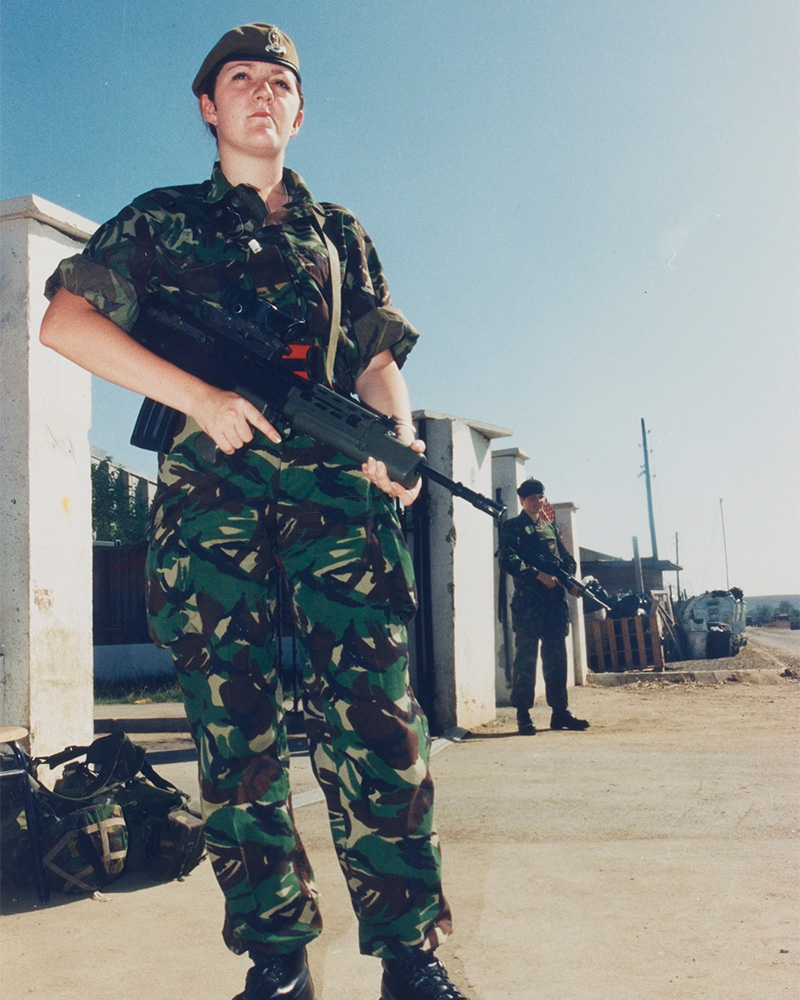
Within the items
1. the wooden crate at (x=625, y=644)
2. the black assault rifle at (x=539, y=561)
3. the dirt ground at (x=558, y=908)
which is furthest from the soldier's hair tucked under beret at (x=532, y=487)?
the wooden crate at (x=625, y=644)

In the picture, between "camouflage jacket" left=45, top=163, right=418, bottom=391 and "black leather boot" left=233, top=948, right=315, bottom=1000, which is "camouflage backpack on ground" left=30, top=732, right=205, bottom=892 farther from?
"camouflage jacket" left=45, top=163, right=418, bottom=391

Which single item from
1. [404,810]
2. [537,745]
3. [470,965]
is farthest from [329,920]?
[537,745]

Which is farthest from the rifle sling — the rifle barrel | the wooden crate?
the wooden crate

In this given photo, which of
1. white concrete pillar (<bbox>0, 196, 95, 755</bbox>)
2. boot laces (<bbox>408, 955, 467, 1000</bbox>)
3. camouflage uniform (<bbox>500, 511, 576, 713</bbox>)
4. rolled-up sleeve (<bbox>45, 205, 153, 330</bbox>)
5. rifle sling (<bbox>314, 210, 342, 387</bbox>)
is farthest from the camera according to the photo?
camouflage uniform (<bbox>500, 511, 576, 713</bbox>)

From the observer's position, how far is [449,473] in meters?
6.16

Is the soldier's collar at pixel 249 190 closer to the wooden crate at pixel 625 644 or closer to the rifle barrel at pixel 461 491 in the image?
the rifle barrel at pixel 461 491

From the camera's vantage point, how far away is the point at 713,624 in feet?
49.5

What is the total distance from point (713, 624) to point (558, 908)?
45.7 ft

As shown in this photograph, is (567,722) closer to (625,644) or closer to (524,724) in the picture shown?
(524,724)

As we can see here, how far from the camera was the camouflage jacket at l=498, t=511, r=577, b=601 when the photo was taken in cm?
645

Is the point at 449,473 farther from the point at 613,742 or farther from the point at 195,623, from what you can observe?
the point at 195,623

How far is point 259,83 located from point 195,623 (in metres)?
1.12

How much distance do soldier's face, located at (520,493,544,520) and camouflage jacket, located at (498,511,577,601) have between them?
0.05 m

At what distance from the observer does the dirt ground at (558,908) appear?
6.00ft
